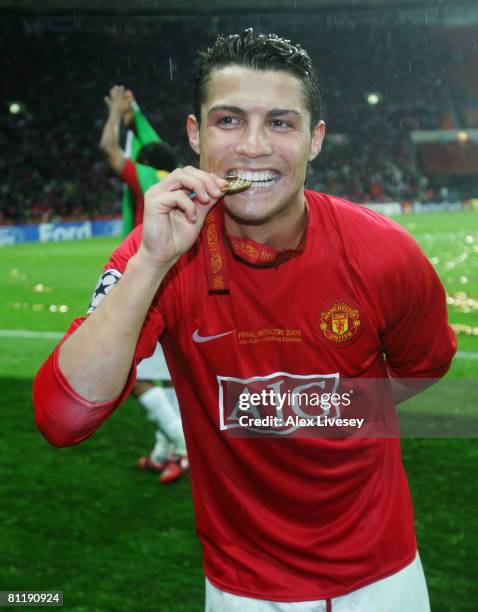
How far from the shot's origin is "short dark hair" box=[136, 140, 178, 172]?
537 centimetres

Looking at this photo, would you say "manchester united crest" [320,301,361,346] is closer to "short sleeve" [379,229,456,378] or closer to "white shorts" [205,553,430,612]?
"short sleeve" [379,229,456,378]

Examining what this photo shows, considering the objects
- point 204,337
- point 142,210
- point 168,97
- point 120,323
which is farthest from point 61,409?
point 168,97

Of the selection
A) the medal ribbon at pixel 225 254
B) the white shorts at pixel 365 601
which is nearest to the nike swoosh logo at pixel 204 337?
the medal ribbon at pixel 225 254

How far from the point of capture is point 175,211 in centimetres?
185

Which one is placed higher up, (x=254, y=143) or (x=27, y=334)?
(x=254, y=143)

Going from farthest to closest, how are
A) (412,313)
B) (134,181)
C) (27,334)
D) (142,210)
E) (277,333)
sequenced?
1. (27,334)
2. (134,181)
3. (142,210)
4. (412,313)
5. (277,333)

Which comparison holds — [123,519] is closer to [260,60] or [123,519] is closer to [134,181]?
[134,181]

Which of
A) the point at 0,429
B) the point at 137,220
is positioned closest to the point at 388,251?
the point at 137,220

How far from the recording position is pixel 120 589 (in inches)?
152

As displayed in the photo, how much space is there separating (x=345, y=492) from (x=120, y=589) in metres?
2.16

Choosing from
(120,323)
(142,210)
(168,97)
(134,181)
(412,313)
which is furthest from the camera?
(168,97)

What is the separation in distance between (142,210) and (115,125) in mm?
616

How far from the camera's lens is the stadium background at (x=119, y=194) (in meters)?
4.22

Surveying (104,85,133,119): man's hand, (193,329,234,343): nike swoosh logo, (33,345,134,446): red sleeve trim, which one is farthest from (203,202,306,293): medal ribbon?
(104,85,133,119): man's hand
